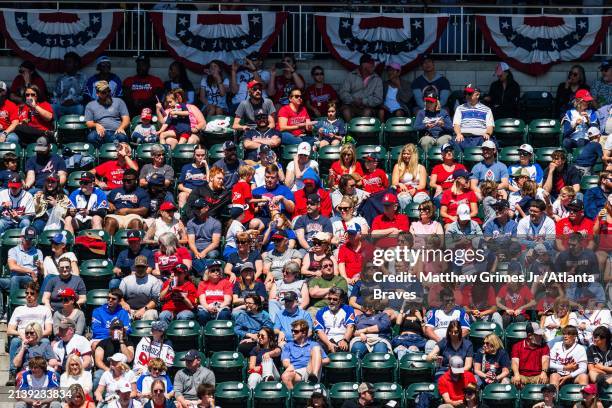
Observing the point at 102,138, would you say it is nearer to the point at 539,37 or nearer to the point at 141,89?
the point at 141,89

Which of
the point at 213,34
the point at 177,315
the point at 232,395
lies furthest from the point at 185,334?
the point at 213,34

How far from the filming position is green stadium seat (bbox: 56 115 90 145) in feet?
96.5

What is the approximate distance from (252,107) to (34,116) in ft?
10.5

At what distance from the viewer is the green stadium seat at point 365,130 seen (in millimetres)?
29375

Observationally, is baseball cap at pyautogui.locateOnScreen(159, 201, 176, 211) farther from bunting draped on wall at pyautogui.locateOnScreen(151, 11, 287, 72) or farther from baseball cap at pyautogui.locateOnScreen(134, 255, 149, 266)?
bunting draped on wall at pyautogui.locateOnScreen(151, 11, 287, 72)

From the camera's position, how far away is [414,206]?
2772 cm

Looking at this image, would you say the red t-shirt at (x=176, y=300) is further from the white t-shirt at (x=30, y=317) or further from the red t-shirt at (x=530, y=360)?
the red t-shirt at (x=530, y=360)

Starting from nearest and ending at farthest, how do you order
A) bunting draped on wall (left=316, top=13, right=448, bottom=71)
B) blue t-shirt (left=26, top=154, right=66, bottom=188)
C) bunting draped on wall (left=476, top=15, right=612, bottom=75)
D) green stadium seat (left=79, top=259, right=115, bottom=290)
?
green stadium seat (left=79, top=259, right=115, bottom=290) < blue t-shirt (left=26, top=154, right=66, bottom=188) < bunting draped on wall (left=316, top=13, right=448, bottom=71) < bunting draped on wall (left=476, top=15, right=612, bottom=75)

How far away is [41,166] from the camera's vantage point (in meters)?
28.2

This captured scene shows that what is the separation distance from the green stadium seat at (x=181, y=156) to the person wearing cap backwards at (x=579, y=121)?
5433 mm

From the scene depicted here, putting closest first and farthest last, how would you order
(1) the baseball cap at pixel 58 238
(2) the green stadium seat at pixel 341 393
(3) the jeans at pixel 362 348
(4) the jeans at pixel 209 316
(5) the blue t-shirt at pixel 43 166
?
1. (2) the green stadium seat at pixel 341 393
2. (3) the jeans at pixel 362 348
3. (4) the jeans at pixel 209 316
4. (1) the baseball cap at pixel 58 238
5. (5) the blue t-shirt at pixel 43 166

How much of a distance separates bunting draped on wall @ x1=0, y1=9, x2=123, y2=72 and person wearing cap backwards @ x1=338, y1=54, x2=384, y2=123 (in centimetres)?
372

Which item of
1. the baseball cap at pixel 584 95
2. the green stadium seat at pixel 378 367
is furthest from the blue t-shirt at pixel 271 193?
the baseball cap at pixel 584 95

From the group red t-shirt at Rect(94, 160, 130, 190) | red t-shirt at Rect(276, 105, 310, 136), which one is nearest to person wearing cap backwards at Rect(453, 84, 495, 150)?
red t-shirt at Rect(276, 105, 310, 136)
